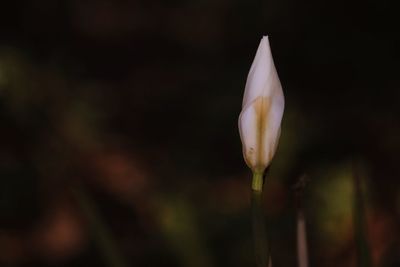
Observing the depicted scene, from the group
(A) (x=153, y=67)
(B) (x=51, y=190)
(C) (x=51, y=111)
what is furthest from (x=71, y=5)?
(B) (x=51, y=190)

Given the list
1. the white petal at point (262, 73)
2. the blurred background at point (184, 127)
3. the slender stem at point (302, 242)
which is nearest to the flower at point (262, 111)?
the white petal at point (262, 73)

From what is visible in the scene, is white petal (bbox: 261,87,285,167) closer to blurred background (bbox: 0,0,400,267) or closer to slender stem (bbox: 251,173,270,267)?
slender stem (bbox: 251,173,270,267)

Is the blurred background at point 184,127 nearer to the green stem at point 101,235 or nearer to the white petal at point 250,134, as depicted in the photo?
the green stem at point 101,235

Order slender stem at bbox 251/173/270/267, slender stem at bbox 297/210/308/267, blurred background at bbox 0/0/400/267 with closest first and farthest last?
slender stem at bbox 251/173/270/267 → slender stem at bbox 297/210/308/267 → blurred background at bbox 0/0/400/267

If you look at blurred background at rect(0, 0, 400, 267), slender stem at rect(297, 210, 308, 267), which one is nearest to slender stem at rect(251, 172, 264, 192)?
slender stem at rect(297, 210, 308, 267)

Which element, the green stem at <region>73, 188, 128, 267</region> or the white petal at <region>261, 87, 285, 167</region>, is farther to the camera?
the green stem at <region>73, 188, 128, 267</region>

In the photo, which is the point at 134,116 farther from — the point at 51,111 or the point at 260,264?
the point at 260,264
